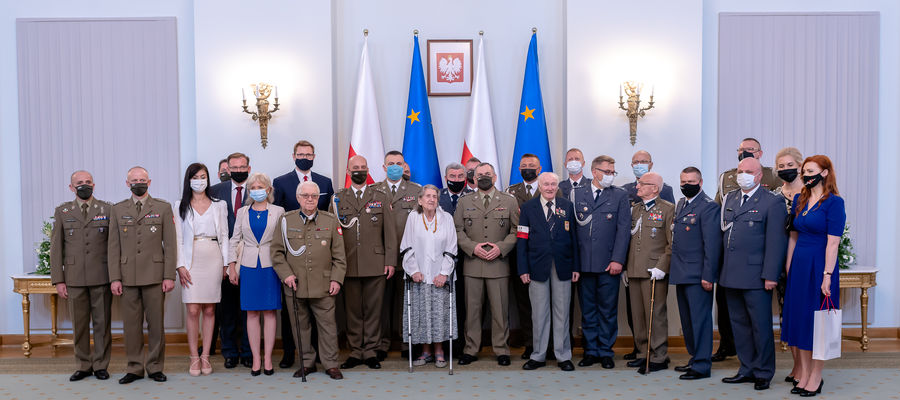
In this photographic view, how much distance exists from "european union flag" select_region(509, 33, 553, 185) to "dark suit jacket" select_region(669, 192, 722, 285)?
168 centimetres

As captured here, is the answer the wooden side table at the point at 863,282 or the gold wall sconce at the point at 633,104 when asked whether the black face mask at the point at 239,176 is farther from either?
the wooden side table at the point at 863,282

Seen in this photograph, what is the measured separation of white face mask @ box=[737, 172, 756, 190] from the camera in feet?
15.7

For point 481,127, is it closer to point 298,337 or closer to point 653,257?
point 653,257

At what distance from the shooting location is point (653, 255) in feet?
17.5

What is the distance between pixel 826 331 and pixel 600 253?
1.60 m

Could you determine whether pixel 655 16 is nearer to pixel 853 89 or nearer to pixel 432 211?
pixel 853 89

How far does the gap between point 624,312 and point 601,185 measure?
1380 mm

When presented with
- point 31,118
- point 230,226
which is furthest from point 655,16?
point 31,118

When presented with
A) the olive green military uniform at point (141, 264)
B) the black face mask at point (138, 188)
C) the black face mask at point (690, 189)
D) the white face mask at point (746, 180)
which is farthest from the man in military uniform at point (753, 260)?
the black face mask at point (138, 188)

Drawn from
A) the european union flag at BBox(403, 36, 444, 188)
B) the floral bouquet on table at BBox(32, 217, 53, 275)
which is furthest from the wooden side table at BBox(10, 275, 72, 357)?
the european union flag at BBox(403, 36, 444, 188)

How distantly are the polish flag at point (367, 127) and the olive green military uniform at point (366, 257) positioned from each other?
0.95 m

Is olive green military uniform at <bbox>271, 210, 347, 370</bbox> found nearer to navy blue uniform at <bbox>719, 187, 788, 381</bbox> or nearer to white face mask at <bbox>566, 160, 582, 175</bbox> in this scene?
white face mask at <bbox>566, 160, 582, 175</bbox>

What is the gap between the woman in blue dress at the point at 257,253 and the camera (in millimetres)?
5180

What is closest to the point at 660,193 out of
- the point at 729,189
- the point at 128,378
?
the point at 729,189
